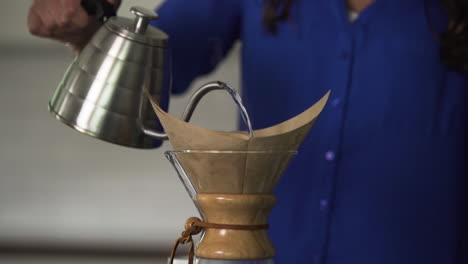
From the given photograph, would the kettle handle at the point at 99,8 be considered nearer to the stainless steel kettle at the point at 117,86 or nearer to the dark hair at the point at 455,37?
the stainless steel kettle at the point at 117,86

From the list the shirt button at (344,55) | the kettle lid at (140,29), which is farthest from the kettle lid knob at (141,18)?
the shirt button at (344,55)

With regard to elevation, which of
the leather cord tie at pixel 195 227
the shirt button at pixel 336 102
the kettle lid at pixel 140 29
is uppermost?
the kettle lid at pixel 140 29

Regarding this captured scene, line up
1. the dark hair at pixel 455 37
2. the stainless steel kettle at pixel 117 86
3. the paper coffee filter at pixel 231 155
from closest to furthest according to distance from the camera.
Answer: the paper coffee filter at pixel 231 155 < the stainless steel kettle at pixel 117 86 < the dark hair at pixel 455 37

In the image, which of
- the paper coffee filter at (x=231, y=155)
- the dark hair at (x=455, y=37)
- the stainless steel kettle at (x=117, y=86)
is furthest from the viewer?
the dark hair at (x=455, y=37)

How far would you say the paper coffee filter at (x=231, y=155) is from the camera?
0.56 m

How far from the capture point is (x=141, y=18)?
74 centimetres

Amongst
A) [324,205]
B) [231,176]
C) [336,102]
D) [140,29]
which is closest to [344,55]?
[336,102]

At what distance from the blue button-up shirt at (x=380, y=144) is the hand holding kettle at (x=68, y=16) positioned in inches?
16.9

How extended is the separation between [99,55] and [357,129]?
501 mm

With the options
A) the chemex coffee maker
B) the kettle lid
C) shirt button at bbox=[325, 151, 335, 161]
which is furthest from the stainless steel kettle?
shirt button at bbox=[325, 151, 335, 161]

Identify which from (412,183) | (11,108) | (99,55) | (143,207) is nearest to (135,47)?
(99,55)

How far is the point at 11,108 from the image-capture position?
7.91 feet

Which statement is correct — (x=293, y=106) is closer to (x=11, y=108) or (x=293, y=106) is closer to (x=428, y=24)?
(x=428, y=24)

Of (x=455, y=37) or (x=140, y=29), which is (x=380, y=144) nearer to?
(x=455, y=37)
